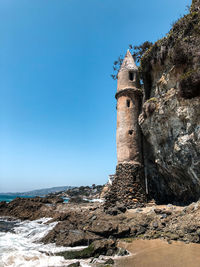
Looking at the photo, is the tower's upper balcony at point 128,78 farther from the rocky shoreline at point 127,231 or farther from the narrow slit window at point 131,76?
the rocky shoreline at point 127,231

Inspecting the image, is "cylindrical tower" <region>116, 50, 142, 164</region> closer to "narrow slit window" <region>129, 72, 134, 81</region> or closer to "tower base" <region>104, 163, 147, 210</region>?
"narrow slit window" <region>129, 72, 134, 81</region>

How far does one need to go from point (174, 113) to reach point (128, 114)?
16.6ft

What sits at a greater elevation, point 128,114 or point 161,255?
point 128,114

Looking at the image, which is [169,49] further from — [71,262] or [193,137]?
[71,262]

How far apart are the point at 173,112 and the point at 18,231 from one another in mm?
12268

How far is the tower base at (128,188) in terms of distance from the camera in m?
13.4

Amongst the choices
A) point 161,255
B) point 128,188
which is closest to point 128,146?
point 128,188

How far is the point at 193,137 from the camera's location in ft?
32.4

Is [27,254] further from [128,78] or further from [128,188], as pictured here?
[128,78]

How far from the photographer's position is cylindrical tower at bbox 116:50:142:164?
49.1ft

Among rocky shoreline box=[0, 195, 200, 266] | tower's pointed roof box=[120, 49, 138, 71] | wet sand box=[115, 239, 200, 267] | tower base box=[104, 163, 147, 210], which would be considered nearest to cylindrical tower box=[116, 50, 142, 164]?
tower's pointed roof box=[120, 49, 138, 71]

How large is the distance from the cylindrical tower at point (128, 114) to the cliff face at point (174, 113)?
966mm

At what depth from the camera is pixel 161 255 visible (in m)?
5.82

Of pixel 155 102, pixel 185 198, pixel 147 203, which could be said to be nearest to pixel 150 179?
pixel 147 203
